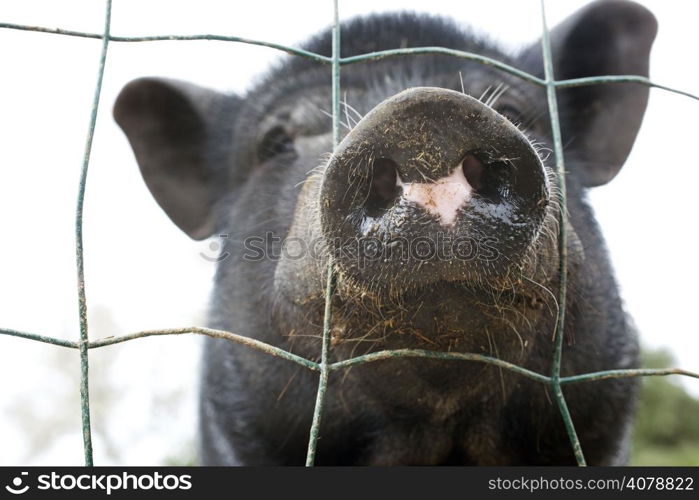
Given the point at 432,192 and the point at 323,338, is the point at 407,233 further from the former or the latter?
the point at 323,338

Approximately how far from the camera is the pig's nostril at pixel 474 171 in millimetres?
1645

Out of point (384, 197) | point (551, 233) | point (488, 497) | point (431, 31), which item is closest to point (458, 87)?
point (431, 31)

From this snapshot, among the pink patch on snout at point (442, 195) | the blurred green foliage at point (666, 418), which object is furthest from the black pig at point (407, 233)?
the blurred green foliage at point (666, 418)

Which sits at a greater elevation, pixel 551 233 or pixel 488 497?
pixel 551 233

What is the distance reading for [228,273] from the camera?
3154mm

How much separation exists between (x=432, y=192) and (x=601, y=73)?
204cm

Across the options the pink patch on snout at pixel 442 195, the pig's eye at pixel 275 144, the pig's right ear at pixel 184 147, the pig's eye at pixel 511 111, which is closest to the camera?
the pink patch on snout at pixel 442 195

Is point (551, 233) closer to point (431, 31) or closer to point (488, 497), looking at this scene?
point (488, 497)

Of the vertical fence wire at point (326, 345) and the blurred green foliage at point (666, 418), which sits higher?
the blurred green foliage at point (666, 418)

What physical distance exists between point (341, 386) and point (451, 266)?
88 centimetres

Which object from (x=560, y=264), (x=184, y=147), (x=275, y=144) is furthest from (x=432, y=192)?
(x=184, y=147)

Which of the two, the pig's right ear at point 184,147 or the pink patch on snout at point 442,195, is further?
the pig's right ear at point 184,147

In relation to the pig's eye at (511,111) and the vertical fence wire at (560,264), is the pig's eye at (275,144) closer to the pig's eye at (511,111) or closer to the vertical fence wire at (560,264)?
the pig's eye at (511,111)

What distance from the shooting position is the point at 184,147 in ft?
12.4
